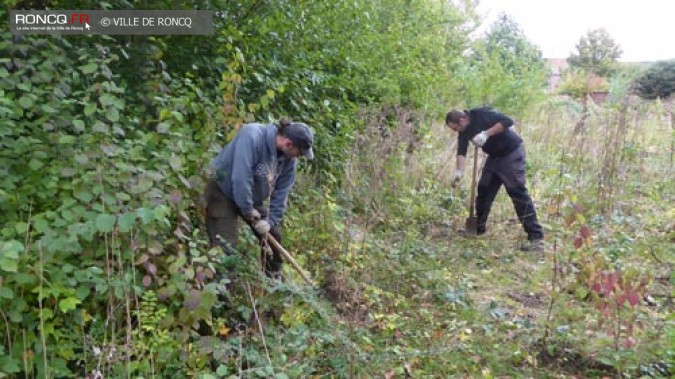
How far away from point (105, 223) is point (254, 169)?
4.41 feet

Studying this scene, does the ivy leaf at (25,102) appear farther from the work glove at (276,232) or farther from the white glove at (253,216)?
the work glove at (276,232)

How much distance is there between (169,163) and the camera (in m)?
3.04

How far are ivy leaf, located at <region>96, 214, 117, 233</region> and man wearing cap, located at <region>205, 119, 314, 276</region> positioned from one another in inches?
41.7

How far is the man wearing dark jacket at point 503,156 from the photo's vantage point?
18.4 ft

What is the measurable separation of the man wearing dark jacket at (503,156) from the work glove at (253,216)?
284 cm

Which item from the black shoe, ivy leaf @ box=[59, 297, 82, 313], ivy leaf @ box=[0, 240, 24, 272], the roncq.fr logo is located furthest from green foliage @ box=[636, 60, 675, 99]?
ivy leaf @ box=[0, 240, 24, 272]

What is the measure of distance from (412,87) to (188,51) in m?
3.77

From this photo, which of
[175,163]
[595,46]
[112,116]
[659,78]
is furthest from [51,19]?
[595,46]

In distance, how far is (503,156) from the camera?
574 centimetres

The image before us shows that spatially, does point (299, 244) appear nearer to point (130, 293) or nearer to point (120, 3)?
point (130, 293)

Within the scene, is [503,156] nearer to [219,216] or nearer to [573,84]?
[219,216]

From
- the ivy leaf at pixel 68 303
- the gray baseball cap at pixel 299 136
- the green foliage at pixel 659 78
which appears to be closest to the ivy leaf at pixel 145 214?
the ivy leaf at pixel 68 303

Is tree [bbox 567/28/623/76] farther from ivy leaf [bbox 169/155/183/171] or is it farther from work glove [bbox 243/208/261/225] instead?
ivy leaf [bbox 169/155/183/171]

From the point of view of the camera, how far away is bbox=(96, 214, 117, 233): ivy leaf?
2.44 m
